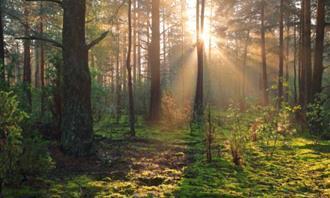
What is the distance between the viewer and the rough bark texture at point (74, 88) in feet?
25.1

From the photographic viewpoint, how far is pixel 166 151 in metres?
9.96

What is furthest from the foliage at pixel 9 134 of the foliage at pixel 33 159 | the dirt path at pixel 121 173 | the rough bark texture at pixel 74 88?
the rough bark texture at pixel 74 88

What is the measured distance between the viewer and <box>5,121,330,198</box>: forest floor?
568 cm

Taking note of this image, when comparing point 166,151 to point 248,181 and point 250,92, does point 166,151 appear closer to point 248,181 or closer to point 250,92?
point 248,181

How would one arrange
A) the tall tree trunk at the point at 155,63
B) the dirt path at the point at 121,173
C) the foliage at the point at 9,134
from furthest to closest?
the tall tree trunk at the point at 155,63 → the dirt path at the point at 121,173 → the foliage at the point at 9,134

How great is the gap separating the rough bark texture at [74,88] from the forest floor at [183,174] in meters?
0.41

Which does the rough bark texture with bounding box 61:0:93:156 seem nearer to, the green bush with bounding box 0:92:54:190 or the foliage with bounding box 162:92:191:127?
the green bush with bounding box 0:92:54:190

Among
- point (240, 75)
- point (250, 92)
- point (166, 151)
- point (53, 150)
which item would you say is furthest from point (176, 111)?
point (250, 92)

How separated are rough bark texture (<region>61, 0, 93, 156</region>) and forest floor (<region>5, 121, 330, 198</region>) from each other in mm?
407

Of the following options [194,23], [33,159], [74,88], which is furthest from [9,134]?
[194,23]

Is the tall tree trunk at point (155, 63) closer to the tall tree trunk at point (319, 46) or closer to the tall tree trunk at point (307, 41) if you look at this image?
the tall tree trunk at point (307, 41)

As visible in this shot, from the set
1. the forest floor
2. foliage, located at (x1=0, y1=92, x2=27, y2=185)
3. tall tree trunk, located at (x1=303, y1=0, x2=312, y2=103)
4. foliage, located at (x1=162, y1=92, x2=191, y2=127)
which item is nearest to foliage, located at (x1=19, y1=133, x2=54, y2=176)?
the forest floor

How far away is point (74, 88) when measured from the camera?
7730mm

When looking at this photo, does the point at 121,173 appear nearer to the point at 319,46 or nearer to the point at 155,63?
the point at 319,46
